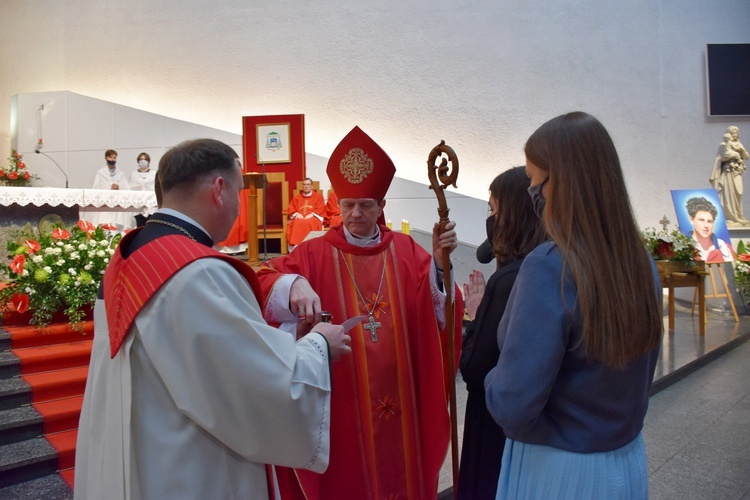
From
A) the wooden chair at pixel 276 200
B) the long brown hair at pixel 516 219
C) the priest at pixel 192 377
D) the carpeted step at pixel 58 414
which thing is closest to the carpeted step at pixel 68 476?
the carpeted step at pixel 58 414

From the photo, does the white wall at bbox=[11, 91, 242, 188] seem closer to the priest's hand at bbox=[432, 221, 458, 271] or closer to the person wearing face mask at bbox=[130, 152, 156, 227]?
the person wearing face mask at bbox=[130, 152, 156, 227]

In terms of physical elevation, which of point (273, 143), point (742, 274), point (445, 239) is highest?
point (273, 143)

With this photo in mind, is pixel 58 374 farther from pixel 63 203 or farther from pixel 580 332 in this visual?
pixel 580 332

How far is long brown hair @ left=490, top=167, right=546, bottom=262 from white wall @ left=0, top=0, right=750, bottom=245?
878cm

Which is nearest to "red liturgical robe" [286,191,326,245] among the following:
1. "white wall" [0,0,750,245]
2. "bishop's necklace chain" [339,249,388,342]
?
"white wall" [0,0,750,245]

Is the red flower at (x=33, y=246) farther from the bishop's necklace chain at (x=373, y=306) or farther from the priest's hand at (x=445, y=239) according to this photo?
the priest's hand at (x=445, y=239)

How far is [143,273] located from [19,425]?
2.71 meters

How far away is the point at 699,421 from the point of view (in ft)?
14.1

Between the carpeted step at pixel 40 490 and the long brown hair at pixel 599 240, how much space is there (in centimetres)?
283

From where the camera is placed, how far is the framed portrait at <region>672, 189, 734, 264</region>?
830 centimetres

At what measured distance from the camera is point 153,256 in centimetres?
125

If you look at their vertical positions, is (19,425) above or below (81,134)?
below

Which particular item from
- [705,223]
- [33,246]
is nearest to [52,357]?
[33,246]

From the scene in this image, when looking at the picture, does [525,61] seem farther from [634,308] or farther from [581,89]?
[634,308]
